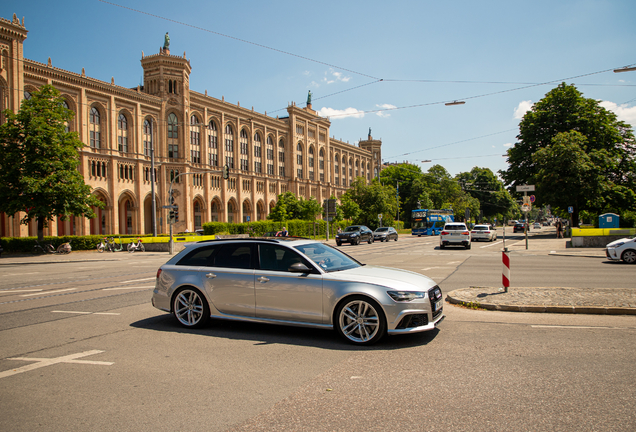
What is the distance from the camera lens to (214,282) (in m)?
6.79

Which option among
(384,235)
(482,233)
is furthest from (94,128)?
(482,233)

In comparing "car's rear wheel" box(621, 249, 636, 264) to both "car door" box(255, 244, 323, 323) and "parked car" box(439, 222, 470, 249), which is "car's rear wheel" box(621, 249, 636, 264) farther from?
"car door" box(255, 244, 323, 323)

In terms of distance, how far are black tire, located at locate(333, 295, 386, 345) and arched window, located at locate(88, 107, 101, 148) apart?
166 ft

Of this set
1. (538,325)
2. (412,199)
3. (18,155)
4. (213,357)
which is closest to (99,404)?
(213,357)

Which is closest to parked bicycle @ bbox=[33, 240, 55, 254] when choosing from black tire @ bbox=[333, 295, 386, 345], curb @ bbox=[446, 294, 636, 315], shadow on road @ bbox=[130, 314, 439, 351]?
shadow on road @ bbox=[130, 314, 439, 351]

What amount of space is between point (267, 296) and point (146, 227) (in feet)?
177

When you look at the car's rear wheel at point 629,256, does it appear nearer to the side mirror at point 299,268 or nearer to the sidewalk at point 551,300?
the sidewalk at point 551,300

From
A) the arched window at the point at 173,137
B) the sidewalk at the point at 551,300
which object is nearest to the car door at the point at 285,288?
the sidewalk at the point at 551,300

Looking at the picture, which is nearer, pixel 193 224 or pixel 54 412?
pixel 54 412

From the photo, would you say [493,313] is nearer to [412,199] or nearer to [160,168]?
[160,168]

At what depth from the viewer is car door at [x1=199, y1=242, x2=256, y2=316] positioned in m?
6.55

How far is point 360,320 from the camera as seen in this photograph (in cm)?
580

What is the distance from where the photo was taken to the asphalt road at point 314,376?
359cm

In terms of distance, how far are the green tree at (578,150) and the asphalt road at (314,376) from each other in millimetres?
36871
